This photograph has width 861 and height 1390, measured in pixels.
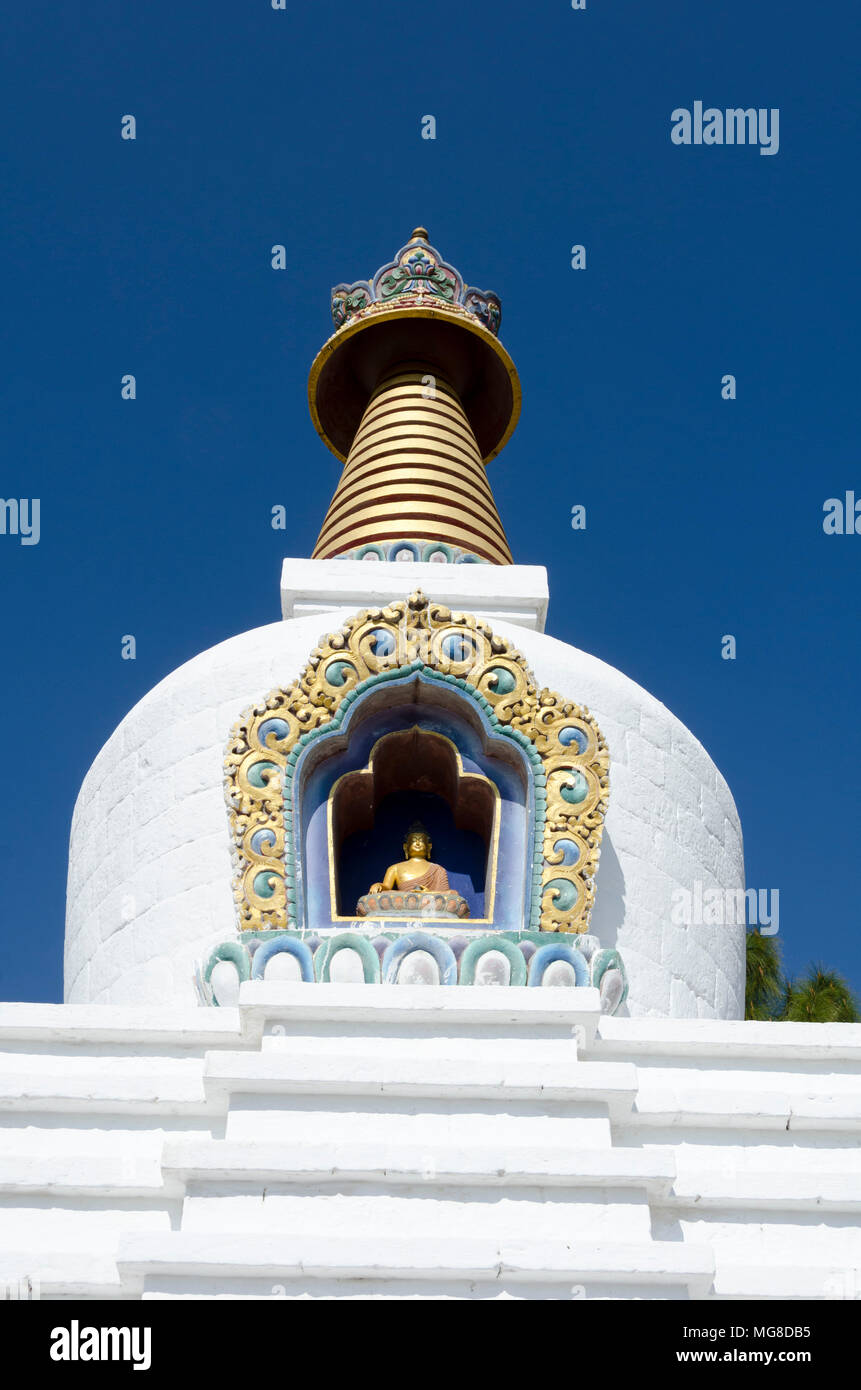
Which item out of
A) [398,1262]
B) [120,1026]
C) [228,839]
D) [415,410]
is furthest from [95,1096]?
[415,410]

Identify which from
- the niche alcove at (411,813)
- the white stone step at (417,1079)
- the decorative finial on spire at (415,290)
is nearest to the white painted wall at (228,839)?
the niche alcove at (411,813)

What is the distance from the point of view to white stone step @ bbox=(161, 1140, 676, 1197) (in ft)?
20.2

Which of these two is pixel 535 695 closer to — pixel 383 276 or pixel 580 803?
pixel 580 803

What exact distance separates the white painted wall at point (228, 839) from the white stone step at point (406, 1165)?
101 inches

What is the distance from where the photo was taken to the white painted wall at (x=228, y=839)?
9.05 meters

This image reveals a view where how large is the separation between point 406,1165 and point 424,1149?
0.09 metres

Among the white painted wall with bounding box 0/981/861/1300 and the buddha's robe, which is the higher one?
the buddha's robe

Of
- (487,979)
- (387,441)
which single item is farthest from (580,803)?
(387,441)

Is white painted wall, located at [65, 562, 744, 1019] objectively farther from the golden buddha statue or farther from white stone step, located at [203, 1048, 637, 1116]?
white stone step, located at [203, 1048, 637, 1116]

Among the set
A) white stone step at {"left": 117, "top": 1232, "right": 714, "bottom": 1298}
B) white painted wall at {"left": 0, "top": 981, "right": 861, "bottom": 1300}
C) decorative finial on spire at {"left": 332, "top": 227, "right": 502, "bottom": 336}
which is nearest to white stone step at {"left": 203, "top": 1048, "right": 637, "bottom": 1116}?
white painted wall at {"left": 0, "top": 981, "right": 861, "bottom": 1300}

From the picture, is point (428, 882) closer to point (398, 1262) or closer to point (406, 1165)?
point (406, 1165)

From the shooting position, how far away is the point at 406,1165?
6.20 meters
